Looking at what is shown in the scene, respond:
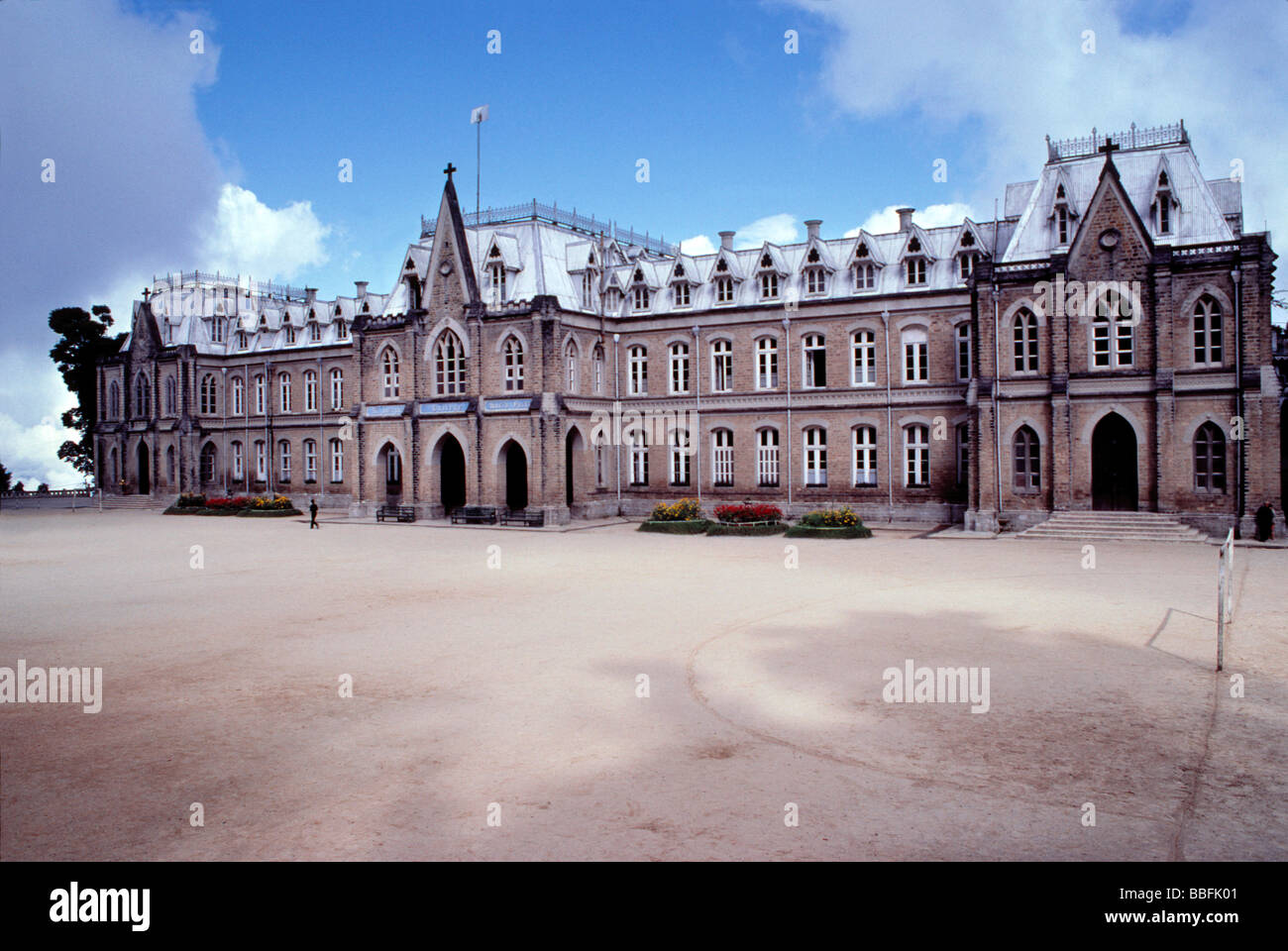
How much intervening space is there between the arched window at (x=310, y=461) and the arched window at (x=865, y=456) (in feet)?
112

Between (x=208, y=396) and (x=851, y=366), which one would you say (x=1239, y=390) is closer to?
(x=851, y=366)

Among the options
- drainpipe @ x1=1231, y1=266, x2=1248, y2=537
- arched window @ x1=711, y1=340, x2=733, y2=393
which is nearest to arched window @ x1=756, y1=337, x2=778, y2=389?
arched window @ x1=711, y1=340, x2=733, y2=393

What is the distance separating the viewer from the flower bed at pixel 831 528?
32.1 meters

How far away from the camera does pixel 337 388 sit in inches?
2208

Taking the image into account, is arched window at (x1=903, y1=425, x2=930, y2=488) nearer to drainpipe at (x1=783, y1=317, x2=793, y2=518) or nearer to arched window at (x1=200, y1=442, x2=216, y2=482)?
drainpipe at (x1=783, y1=317, x2=793, y2=518)

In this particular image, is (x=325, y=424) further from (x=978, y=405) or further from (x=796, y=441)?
(x=978, y=405)

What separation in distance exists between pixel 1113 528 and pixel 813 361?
48.2ft

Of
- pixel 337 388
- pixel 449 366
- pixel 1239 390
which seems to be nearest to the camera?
pixel 1239 390

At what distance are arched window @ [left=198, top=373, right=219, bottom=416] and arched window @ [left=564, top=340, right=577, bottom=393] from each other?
31730 mm

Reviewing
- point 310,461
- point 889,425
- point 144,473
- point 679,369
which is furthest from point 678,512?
point 144,473

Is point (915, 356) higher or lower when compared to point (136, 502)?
higher

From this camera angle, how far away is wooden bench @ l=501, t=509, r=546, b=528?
129 ft

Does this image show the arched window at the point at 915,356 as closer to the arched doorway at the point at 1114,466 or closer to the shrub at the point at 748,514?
the arched doorway at the point at 1114,466

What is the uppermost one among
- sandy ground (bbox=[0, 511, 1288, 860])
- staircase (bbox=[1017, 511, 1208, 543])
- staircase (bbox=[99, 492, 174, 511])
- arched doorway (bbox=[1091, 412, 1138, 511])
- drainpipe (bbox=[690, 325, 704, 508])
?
drainpipe (bbox=[690, 325, 704, 508])
